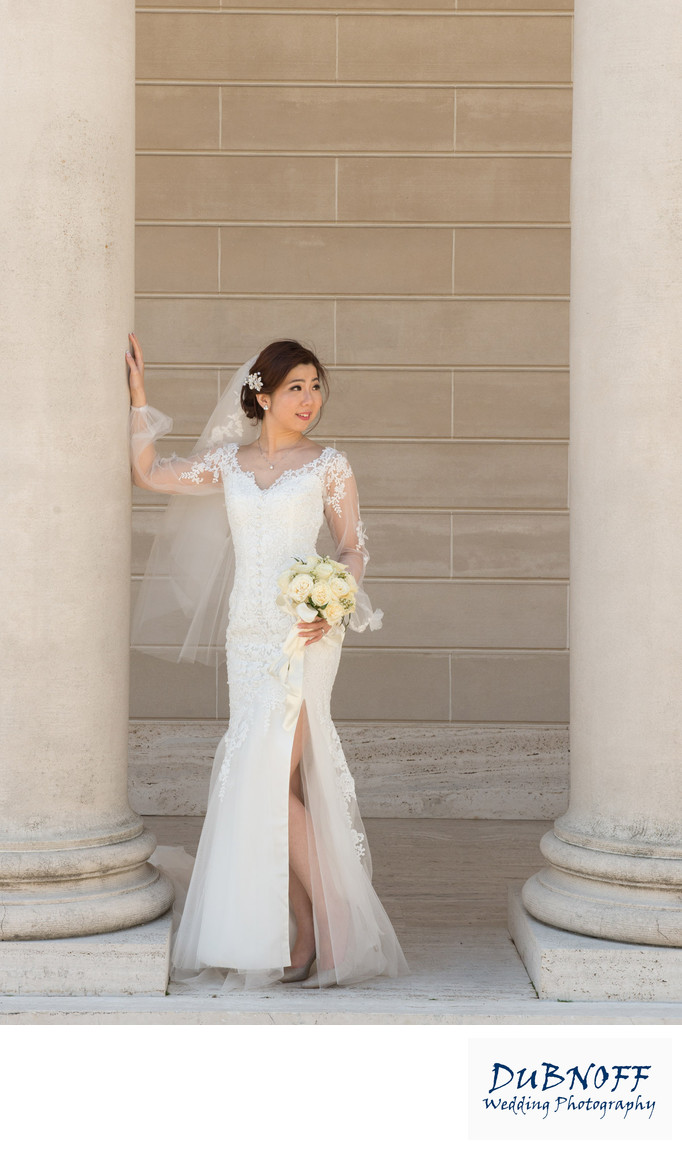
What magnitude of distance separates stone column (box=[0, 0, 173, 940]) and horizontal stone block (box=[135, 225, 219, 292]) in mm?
4496

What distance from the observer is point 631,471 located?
5.43m

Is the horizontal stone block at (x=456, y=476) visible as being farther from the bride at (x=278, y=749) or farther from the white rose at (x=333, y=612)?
the white rose at (x=333, y=612)

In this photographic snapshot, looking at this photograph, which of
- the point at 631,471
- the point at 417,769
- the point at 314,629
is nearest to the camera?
the point at 631,471

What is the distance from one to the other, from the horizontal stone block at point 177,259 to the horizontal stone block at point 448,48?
1673mm

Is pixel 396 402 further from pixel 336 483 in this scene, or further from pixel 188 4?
pixel 336 483

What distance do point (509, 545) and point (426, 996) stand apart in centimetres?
513

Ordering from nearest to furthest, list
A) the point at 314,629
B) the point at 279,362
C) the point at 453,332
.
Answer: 1. the point at 314,629
2. the point at 279,362
3. the point at 453,332

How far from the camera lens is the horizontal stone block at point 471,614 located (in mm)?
10086

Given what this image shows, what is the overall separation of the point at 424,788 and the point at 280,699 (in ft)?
14.2

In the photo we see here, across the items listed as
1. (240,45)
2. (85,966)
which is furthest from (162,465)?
(240,45)

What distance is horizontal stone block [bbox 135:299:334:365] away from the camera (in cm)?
1008

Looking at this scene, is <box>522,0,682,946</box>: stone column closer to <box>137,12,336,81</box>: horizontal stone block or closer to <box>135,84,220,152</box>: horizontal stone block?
<box>137,12,336,81</box>: horizontal stone block

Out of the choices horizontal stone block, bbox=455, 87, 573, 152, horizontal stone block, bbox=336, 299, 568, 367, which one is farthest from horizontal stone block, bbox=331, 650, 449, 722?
horizontal stone block, bbox=455, 87, 573, 152
